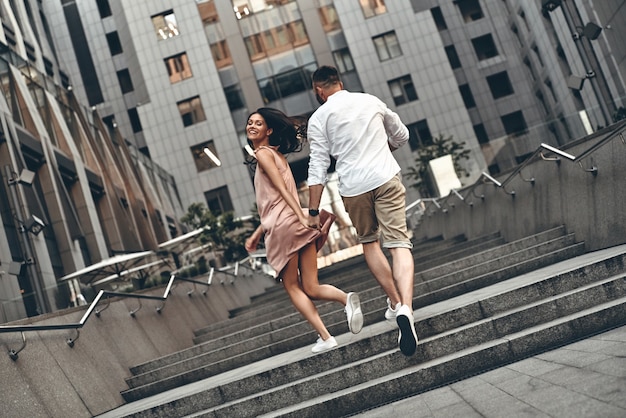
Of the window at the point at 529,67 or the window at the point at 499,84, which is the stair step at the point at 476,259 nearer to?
the window at the point at 529,67

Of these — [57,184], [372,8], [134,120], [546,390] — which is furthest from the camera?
[134,120]

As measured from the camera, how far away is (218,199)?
39.3 metres

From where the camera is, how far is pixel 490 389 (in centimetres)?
414

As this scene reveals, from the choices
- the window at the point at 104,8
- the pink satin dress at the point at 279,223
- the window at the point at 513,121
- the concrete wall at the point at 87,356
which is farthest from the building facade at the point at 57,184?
the window at the point at 513,121

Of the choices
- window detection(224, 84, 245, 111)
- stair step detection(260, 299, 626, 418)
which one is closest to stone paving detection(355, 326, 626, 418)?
stair step detection(260, 299, 626, 418)

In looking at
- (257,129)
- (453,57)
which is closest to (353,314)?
Result: (257,129)

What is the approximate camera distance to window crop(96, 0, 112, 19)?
47.6 meters

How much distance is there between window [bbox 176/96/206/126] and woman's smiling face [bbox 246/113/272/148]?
3479 centimetres

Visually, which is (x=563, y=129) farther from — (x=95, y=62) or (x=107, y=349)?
(x=95, y=62)

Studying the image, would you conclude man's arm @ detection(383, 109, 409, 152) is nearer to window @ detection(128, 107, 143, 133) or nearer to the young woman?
the young woman

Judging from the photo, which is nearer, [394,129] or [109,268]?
[394,129]

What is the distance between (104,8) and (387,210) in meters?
46.9

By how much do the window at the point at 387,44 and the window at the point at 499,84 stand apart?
10376 mm

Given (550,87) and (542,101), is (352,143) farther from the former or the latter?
(542,101)
